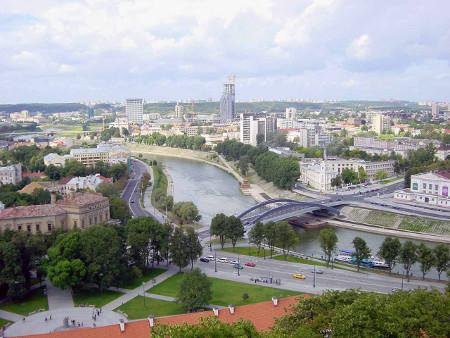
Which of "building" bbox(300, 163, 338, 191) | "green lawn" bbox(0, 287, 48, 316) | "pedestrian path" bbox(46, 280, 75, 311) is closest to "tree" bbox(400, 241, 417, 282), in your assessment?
"pedestrian path" bbox(46, 280, 75, 311)

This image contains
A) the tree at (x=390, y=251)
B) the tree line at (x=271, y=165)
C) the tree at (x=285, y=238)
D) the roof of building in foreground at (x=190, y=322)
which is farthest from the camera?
the tree line at (x=271, y=165)

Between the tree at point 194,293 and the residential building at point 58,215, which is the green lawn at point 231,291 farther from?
the residential building at point 58,215

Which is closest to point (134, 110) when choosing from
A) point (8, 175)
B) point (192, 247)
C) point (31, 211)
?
point (8, 175)

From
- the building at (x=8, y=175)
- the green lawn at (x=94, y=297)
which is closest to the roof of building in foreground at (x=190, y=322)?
the green lawn at (x=94, y=297)

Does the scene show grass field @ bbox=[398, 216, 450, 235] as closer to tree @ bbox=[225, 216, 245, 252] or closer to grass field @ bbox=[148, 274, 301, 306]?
tree @ bbox=[225, 216, 245, 252]

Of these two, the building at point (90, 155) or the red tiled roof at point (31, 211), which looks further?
the building at point (90, 155)
